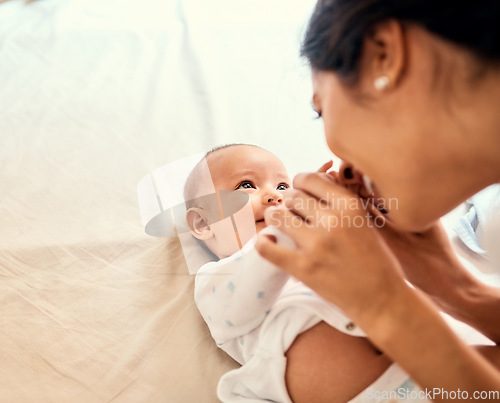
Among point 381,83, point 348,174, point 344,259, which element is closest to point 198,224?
point 348,174

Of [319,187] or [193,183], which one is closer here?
[319,187]

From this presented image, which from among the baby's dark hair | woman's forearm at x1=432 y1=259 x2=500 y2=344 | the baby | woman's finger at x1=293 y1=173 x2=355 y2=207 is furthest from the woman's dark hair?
the baby's dark hair

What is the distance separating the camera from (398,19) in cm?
Answer: 59

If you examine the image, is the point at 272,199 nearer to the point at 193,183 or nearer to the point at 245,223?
the point at 245,223

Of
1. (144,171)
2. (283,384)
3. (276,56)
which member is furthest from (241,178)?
(276,56)

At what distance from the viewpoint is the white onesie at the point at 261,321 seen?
0.85 m

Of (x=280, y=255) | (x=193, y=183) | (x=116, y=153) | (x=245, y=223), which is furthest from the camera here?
(x=116, y=153)

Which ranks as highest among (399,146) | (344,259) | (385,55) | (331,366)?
(385,55)

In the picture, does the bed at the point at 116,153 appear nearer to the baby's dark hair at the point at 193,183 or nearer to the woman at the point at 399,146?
the baby's dark hair at the point at 193,183

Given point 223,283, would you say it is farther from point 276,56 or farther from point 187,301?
point 276,56

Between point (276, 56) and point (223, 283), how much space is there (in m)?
1.04

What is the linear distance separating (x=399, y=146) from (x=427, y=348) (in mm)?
265

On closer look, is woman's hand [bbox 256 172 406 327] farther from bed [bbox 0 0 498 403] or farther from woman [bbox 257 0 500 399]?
bed [bbox 0 0 498 403]

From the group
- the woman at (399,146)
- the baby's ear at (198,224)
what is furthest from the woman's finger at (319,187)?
the baby's ear at (198,224)
